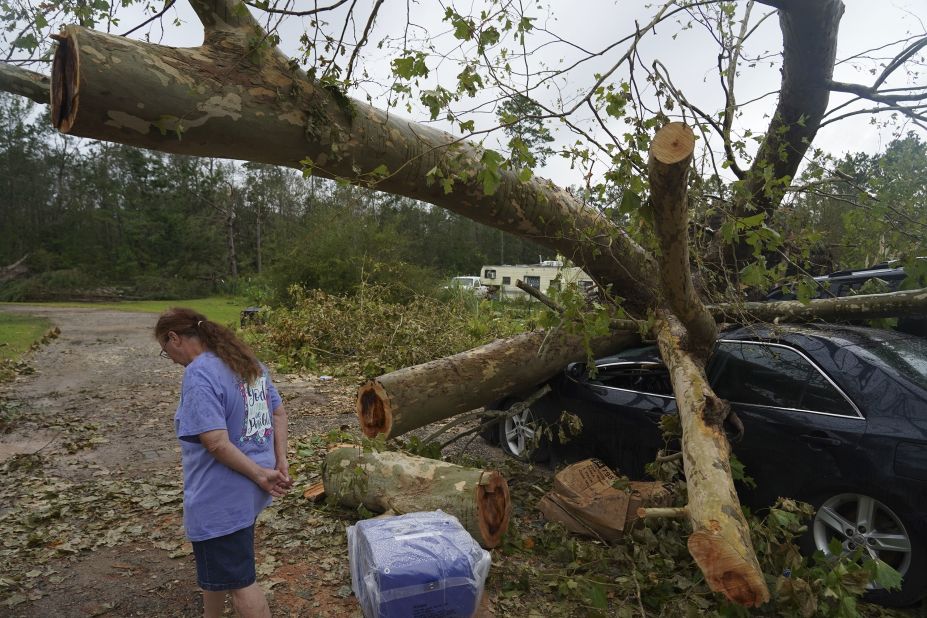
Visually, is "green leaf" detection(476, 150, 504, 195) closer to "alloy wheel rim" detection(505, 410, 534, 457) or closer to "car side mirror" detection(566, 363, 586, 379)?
"car side mirror" detection(566, 363, 586, 379)

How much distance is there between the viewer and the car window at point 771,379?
3.57 m

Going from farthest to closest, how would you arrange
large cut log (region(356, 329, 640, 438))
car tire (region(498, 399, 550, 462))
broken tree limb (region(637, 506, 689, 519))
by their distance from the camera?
car tire (region(498, 399, 550, 462)) → large cut log (region(356, 329, 640, 438)) → broken tree limb (region(637, 506, 689, 519))

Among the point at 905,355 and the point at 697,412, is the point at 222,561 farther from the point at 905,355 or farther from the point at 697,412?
the point at 905,355

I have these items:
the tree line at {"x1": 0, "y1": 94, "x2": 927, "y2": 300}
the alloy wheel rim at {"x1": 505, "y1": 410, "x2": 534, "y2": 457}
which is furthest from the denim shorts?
the tree line at {"x1": 0, "y1": 94, "x2": 927, "y2": 300}

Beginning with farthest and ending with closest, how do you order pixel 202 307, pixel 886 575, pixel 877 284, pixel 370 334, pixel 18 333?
pixel 202 307 < pixel 18 333 < pixel 370 334 < pixel 877 284 < pixel 886 575

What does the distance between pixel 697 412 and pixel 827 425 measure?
71cm

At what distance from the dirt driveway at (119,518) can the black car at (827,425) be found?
2455mm

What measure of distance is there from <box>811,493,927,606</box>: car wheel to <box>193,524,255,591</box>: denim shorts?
297 cm

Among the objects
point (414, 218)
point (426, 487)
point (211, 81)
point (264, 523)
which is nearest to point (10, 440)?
point (264, 523)

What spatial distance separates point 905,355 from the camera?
3736mm

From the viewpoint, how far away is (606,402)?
480 centimetres

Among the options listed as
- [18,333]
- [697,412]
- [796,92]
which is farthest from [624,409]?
[18,333]

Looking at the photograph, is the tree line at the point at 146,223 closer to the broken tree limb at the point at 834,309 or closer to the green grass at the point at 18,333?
the green grass at the point at 18,333

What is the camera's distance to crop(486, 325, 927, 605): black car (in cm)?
313
